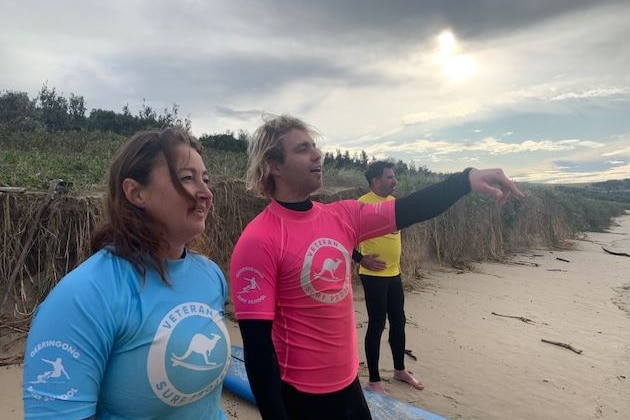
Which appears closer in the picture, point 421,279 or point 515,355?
point 515,355

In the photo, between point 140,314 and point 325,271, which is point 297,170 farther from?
point 140,314

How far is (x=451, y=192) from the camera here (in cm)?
204

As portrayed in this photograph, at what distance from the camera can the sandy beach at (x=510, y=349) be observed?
4.58 metres

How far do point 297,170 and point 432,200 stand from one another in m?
0.65

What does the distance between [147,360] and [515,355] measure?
6319mm

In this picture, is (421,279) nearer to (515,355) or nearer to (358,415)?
(515,355)

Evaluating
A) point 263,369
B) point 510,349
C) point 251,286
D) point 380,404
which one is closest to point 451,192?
point 251,286

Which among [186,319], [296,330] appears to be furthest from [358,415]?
[186,319]

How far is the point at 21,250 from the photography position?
4.85 meters

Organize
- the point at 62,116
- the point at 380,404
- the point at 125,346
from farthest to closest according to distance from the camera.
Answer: the point at 62,116 < the point at 380,404 < the point at 125,346

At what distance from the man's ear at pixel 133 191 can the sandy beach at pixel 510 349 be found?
323cm

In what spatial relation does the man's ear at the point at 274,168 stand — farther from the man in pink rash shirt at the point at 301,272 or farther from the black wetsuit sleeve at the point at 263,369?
the black wetsuit sleeve at the point at 263,369

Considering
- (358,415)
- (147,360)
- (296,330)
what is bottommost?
(358,415)

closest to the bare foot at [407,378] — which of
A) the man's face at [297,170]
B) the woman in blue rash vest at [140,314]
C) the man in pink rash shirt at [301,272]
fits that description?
the man in pink rash shirt at [301,272]
